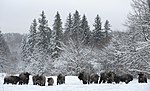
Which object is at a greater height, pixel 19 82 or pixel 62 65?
pixel 62 65

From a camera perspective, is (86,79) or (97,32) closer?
(86,79)

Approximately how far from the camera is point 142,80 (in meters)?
22.8

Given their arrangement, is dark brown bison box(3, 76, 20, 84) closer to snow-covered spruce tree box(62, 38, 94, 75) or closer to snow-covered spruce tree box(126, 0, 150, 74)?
snow-covered spruce tree box(126, 0, 150, 74)

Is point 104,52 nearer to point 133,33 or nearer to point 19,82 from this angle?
point 133,33

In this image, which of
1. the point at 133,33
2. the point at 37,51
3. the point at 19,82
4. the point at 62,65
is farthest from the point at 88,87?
the point at 37,51

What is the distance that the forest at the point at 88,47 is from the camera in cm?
3180

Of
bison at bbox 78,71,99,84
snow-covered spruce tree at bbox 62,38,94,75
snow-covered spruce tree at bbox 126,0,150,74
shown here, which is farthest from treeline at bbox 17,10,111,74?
bison at bbox 78,71,99,84

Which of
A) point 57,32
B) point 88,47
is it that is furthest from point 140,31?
point 57,32

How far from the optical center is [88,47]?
54.0 metres

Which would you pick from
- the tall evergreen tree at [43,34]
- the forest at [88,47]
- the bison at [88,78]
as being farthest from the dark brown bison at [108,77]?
the tall evergreen tree at [43,34]

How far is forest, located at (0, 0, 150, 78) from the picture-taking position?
31797 millimetres

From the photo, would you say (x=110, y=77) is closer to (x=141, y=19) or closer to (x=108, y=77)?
(x=108, y=77)

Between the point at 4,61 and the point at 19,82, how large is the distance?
52.1 meters

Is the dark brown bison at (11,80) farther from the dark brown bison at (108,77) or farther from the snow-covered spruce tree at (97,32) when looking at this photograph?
the snow-covered spruce tree at (97,32)
